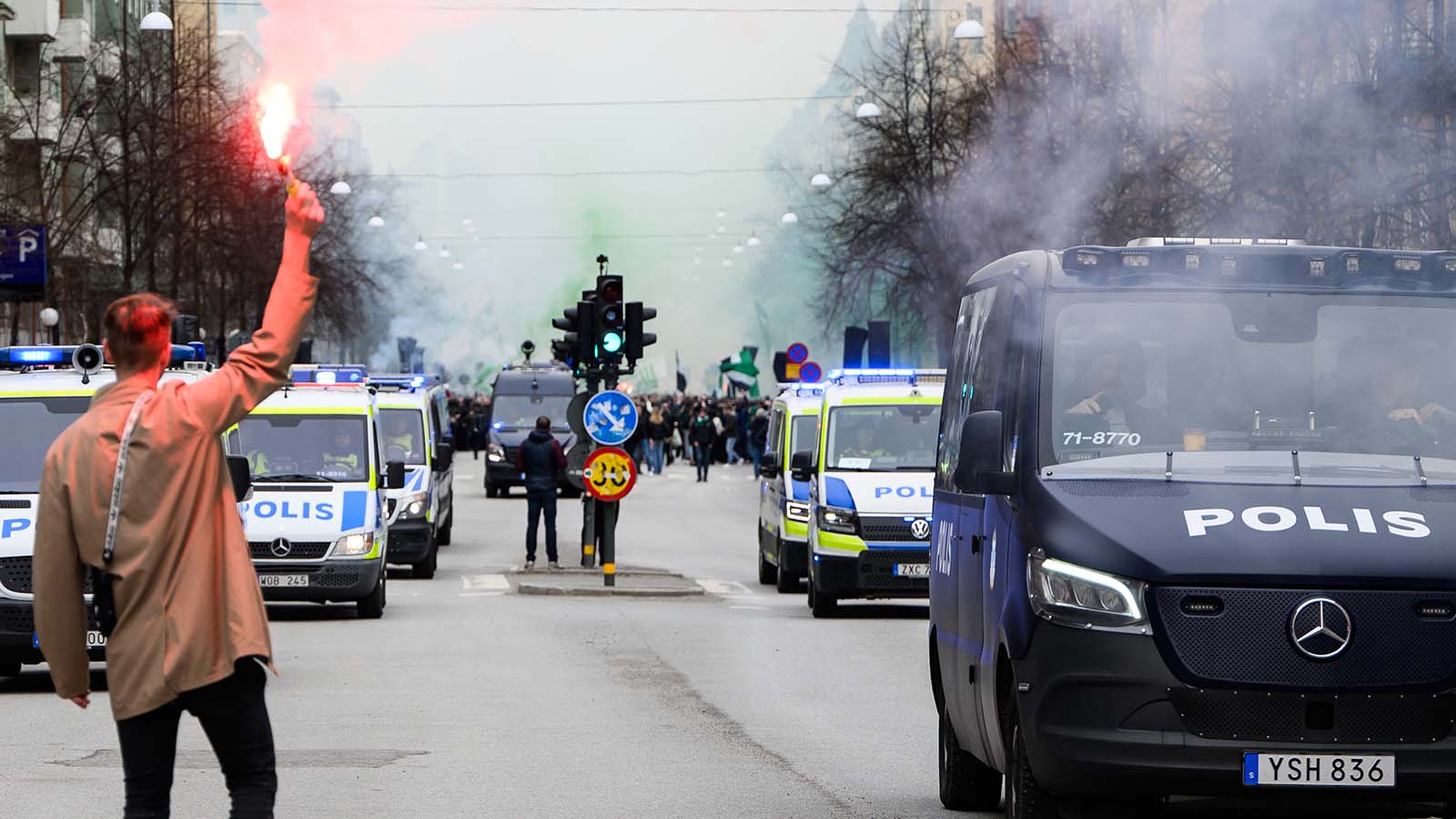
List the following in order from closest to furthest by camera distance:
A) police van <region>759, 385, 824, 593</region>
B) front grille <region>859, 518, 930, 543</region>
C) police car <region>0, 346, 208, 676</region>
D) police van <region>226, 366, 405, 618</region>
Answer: police car <region>0, 346, 208, 676</region>, police van <region>226, 366, 405, 618</region>, front grille <region>859, 518, 930, 543</region>, police van <region>759, 385, 824, 593</region>

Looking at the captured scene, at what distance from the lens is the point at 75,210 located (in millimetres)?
44562

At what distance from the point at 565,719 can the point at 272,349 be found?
7.53 meters

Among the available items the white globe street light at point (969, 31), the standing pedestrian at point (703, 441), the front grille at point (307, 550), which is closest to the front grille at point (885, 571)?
the front grille at point (307, 550)

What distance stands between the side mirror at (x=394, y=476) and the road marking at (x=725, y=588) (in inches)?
147

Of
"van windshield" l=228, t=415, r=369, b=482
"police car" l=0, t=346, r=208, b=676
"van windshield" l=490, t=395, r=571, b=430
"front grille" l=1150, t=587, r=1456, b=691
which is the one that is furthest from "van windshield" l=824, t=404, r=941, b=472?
"van windshield" l=490, t=395, r=571, b=430

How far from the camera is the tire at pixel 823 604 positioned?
854 inches

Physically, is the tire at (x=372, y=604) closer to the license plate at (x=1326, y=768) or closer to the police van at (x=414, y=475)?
the police van at (x=414, y=475)

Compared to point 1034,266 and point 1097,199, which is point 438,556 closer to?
point 1097,199

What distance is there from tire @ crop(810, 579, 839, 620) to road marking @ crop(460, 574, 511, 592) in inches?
191

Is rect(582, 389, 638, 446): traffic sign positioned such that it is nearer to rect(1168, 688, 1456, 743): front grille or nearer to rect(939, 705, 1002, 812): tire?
rect(939, 705, 1002, 812): tire

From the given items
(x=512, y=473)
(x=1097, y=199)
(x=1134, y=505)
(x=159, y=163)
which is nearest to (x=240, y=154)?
(x=159, y=163)

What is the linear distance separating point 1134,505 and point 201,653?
10.1 ft

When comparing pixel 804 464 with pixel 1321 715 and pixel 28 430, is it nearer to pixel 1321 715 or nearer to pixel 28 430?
pixel 28 430

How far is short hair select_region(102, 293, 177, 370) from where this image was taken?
19.7 feet
